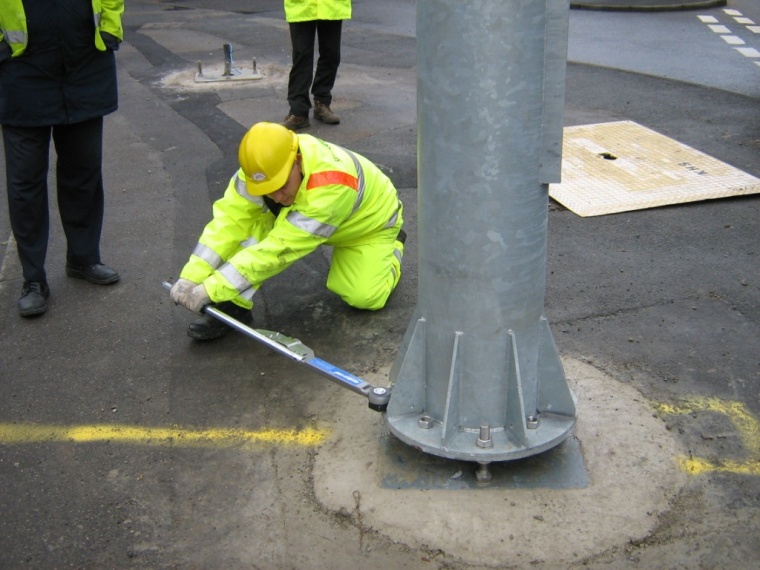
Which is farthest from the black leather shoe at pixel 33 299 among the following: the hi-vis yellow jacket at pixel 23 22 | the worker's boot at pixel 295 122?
the worker's boot at pixel 295 122

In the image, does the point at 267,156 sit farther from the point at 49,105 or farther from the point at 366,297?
the point at 49,105

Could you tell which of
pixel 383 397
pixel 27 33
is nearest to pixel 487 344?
pixel 383 397

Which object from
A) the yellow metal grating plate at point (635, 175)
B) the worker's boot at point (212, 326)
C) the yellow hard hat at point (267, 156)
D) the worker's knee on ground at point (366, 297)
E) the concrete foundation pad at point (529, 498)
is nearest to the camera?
the concrete foundation pad at point (529, 498)

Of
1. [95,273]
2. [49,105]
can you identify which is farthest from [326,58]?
[49,105]

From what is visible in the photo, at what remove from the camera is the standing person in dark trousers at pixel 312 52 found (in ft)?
23.4

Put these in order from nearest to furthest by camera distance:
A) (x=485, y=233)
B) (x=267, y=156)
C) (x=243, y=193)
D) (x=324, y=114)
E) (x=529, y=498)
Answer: (x=485, y=233) → (x=529, y=498) → (x=267, y=156) → (x=243, y=193) → (x=324, y=114)

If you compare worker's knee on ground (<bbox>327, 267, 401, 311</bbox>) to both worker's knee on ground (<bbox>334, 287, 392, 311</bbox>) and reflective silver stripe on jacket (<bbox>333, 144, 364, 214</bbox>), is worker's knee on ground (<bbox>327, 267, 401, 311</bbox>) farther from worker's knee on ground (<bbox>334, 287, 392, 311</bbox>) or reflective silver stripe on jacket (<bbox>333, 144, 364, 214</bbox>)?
reflective silver stripe on jacket (<bbox>333, 144, 364, 214</bbox>)

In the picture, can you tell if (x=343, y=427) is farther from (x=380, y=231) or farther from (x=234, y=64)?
(x=234, y=64)

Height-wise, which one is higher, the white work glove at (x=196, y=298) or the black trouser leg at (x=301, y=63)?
the black trouser leg at (x=301, y=63)

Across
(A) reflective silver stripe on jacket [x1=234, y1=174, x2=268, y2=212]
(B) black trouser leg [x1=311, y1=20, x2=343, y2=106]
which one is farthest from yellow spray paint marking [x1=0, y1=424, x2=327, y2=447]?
(B) black trouser leg [x1=311, y1=20, x2=343, y2=106]

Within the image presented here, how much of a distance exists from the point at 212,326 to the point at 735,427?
240cm

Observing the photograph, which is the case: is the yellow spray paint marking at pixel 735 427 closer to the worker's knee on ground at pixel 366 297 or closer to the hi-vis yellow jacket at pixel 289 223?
the worker's knee on ground at pixel 366 297

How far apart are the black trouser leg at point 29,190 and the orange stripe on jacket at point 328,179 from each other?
1559mm

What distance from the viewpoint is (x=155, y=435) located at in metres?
3.65
